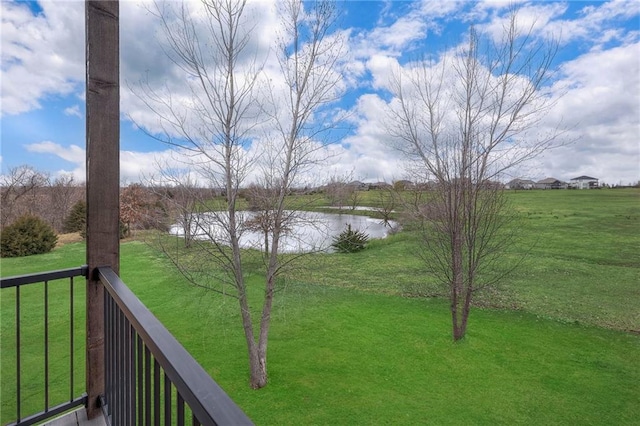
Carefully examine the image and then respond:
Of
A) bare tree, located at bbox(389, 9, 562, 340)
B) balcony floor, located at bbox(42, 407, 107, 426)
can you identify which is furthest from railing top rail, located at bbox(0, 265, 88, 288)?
bare tree, located at bbox(389, 9, 562, 340)

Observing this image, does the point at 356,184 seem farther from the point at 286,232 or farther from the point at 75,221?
the point at 75,221

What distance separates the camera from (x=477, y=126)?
491cm

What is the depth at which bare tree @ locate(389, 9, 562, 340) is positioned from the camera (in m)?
4.80

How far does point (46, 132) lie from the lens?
274 cm

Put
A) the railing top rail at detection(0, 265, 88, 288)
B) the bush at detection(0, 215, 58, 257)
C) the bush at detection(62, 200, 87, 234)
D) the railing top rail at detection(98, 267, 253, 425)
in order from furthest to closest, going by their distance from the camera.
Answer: the bush at detection(62, 200, 87, 234)
the bush at detection(0, 215, 58, 257)
the railing top rail at detection(0, 265, 88, 288)
the railing top rail at detection(98, 267, 253, 425)

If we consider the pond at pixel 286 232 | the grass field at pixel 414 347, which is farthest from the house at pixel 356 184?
the grass field at pixel 414 347

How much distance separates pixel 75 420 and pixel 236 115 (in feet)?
10.7

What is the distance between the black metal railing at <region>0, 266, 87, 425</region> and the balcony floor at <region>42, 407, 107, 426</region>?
42 mm

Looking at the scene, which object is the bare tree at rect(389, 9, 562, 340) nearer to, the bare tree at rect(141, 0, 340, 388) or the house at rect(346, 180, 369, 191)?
the house at rect(346, 180, 369, 191)

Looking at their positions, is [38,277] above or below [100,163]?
below

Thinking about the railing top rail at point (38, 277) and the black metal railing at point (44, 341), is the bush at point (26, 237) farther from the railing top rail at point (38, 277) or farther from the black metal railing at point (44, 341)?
the railing top rail at point (38, 277)

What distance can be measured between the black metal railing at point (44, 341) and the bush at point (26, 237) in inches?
134

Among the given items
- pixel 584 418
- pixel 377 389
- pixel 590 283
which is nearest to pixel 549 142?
pixel 584 418

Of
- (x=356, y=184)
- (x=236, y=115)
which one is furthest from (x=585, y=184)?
(x=236, y=115)
